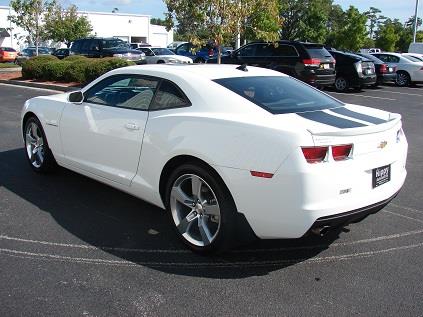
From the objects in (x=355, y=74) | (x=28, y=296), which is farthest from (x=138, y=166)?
(x=355, y=74)

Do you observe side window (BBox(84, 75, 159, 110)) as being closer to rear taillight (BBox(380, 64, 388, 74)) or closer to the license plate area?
the license plate area

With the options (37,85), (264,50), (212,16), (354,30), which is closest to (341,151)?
(212,16)

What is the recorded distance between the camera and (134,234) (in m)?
4.30

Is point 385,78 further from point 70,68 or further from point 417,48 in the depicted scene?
point 417,48

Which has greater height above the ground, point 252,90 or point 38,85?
point 252,90

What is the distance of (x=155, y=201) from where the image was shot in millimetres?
4238

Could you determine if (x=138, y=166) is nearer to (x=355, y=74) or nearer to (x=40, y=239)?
(x=40, y=239)

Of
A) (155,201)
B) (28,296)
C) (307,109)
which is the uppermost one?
(307,109)

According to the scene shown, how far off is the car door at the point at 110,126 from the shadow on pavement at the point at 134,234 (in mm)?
410

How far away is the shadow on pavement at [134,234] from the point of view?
373cm

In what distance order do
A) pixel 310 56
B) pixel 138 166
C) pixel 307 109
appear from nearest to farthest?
pixel 307 109 → pixel 138 166 → pixel 310 56

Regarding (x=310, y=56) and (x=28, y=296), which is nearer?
(x=28, y=296)

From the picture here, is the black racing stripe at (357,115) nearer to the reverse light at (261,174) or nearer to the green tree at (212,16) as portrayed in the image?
the reverse light at (261,174)

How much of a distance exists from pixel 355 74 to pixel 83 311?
51.0 ft
